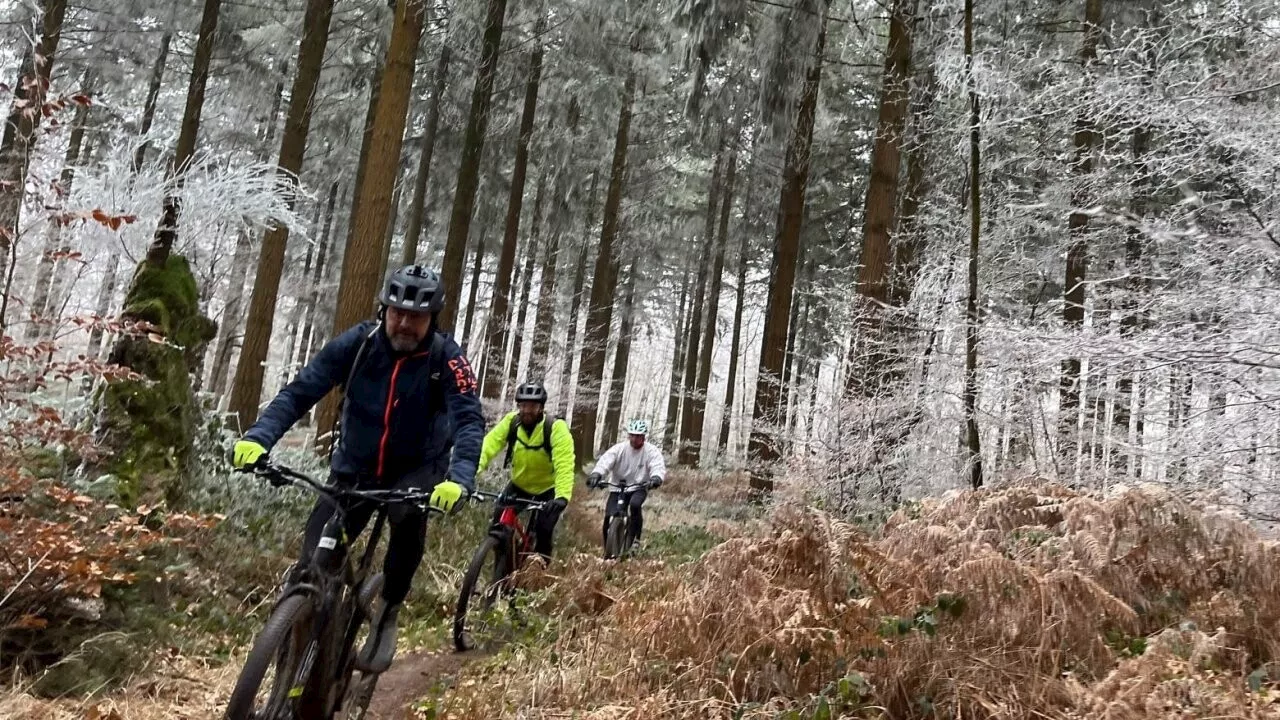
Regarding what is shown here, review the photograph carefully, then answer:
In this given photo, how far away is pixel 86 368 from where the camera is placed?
5.00m

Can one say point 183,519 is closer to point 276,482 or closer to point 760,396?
point 276,482

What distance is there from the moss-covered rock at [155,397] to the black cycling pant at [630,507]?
4.20 m

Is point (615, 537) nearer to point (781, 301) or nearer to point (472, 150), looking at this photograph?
point (781, 301)

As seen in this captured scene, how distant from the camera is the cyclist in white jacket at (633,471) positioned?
9.12 meters

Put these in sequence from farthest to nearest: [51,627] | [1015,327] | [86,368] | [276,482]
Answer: [1015,327]
[86,368]
[51,627]
[276,482]

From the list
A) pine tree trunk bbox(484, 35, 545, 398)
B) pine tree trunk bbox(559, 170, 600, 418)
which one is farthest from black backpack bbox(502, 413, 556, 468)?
pine tree trunk bbox(559, 170, 600, 418)

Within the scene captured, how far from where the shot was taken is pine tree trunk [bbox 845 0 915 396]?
1050 centimetres

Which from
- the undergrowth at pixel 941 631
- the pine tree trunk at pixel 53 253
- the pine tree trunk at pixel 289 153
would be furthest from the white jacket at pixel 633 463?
the pine tree trunk at pixel 53 253

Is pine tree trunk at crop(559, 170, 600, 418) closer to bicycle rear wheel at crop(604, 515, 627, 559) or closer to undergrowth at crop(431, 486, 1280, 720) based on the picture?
bicycle rear wheel at crop(604, 515, 627, 559)

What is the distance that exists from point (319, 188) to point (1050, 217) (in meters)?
16.2

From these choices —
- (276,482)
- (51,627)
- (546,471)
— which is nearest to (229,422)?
(546,471)

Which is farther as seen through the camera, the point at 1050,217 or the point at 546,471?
the point at 1050,217

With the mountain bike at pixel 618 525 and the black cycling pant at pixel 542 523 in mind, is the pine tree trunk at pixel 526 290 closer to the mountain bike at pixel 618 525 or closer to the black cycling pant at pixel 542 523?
the mountain bike at pixel 618 525

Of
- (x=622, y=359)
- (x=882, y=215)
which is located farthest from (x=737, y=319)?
(x=882, y=215)
